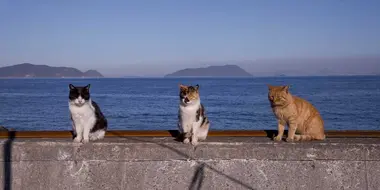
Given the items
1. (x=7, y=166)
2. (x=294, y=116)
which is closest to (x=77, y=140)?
(x=7, y=166)

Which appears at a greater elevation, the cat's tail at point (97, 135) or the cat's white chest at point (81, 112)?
the cat's white chest at point (81, 112)

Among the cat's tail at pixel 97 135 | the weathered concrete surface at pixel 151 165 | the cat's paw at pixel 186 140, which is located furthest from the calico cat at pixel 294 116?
the cat's tail at pixel 97 135

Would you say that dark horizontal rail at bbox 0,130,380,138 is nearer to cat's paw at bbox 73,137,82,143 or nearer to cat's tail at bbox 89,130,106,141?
cat's tail at bbox 89,130,106,141

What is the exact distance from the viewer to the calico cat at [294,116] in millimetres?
4543

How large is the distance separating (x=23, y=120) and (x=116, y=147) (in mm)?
22378

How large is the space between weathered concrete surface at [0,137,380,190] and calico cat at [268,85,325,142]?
0.33m

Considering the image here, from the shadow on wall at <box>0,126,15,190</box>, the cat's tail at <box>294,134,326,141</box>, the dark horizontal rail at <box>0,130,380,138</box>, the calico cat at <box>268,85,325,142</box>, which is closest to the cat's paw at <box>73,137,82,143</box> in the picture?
the dark horizontal rail at <box>0,130,380,138</box>

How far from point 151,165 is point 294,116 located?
5.38ft

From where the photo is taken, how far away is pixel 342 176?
4223 millimetres

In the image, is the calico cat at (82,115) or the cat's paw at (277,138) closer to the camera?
the calico cat at (82,115)

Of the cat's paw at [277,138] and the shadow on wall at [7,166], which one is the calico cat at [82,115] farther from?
the cat's paw at [277,138]

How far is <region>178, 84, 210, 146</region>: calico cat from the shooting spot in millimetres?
4422

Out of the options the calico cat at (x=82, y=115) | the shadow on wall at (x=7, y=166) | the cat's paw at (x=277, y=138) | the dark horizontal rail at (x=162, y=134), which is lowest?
the shadow on wall at (x=7, y=166)

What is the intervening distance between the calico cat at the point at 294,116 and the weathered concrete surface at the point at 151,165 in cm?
33
